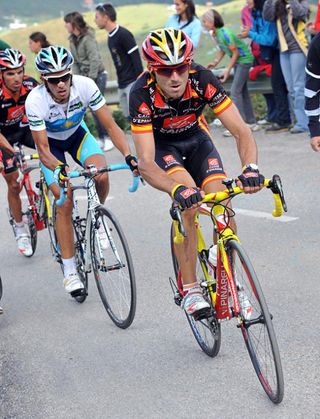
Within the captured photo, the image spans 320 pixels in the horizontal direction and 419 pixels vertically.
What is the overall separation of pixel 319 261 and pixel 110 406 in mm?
2764

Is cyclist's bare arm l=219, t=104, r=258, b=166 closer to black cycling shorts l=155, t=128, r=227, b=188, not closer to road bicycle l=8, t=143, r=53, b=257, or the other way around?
black cycling shorts l=155, t=128, r=227, b=188

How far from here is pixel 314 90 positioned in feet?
22.7

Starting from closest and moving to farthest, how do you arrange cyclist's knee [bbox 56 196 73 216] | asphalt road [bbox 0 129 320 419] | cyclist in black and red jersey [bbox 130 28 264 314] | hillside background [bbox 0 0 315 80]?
1. asphalt road [bbox 0 129 320 419]
2. cyclist in black and red jersey [bbox 130 28 264 314]
3. cyclist's knee [bbox 56 196 73 216]
4. hillside background [bbox 0 0 315 80]

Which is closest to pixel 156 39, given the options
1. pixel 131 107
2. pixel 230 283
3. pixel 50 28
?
Answer: pixel 131 107

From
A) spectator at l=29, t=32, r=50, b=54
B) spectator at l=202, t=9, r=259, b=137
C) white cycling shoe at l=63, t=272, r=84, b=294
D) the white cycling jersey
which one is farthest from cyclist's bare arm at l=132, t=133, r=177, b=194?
spectator at l=29, t=32, r=50, b=54

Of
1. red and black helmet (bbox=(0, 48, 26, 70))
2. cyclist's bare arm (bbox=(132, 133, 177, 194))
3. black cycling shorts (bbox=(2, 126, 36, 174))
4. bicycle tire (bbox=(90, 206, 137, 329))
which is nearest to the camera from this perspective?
cyclist's bare arm (bbox=(132, 133, 177, 194))

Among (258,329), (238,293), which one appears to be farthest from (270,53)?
(258,329)

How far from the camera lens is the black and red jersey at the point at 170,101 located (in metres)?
5.72

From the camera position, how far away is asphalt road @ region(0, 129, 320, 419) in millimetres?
5172

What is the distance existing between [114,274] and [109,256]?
151mm

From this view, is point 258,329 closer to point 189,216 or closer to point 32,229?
point 189,216

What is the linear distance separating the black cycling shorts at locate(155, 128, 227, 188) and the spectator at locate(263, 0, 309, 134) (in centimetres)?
651

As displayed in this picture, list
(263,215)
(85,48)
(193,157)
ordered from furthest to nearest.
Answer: (85,48), (263,215), (193,157)

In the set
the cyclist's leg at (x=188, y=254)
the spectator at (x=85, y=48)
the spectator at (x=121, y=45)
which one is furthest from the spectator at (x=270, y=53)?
the cyclist's leg at (x=188, y=254)
